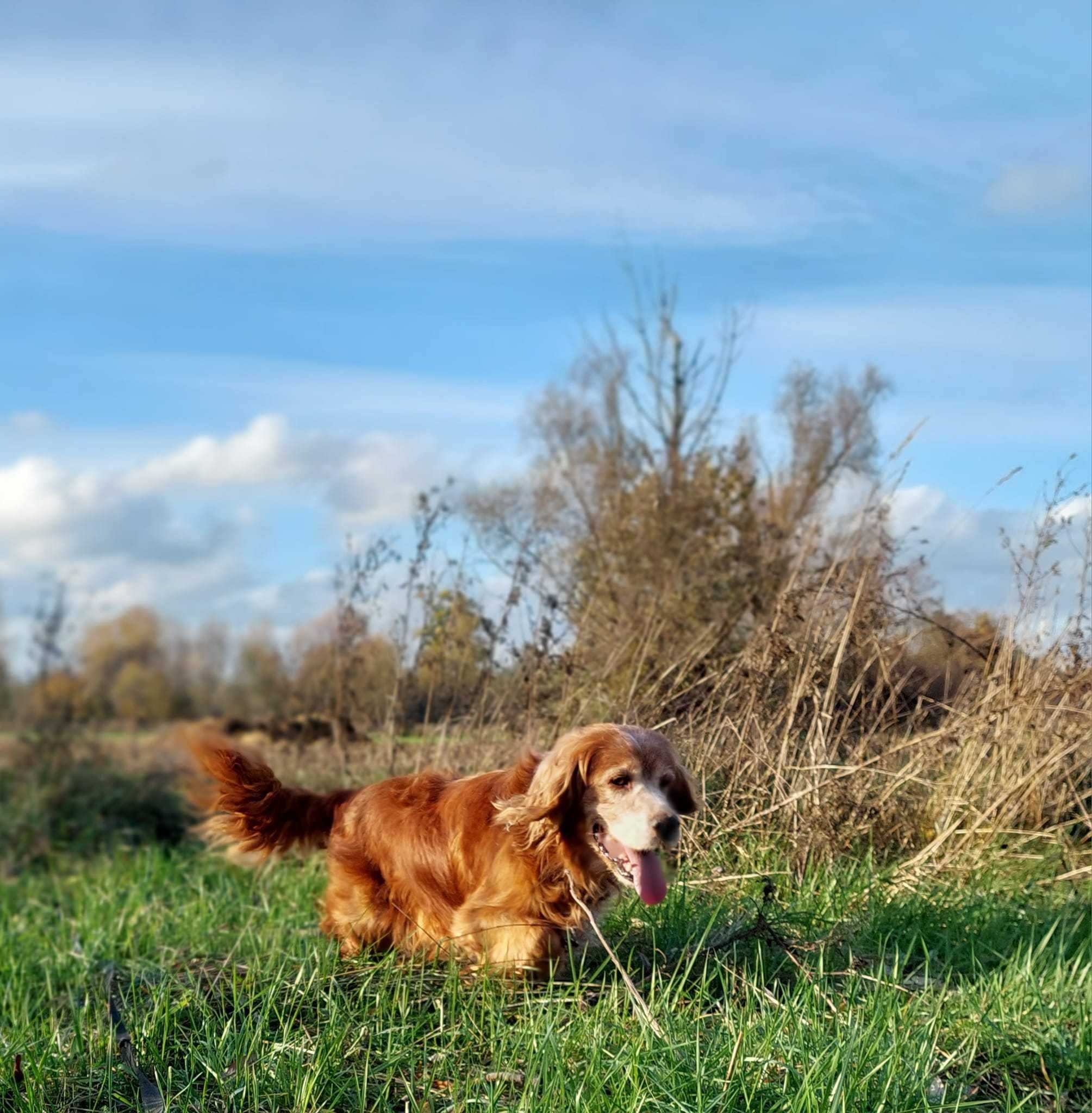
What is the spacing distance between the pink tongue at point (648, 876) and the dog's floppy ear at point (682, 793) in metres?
0.26

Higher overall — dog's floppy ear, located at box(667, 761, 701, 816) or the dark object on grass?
→ dog's floppy ear, located at box(667, 761, 701, 816)

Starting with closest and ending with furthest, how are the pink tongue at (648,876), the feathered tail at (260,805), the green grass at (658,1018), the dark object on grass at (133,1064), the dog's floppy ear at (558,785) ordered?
the green grass at (658,1018)
the dark object on grass at (133,1064)
the pink tongue at (648,876)
the dog's floppy ear at (558,785)
the feathered tail at (260,805)

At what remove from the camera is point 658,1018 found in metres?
3.94

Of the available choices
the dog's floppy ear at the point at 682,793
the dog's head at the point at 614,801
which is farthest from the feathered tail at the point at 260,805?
the dog's floppy ear at the point at 682,793

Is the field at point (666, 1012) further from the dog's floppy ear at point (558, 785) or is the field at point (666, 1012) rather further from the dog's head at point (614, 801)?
the dog's floppy ear at point (558, 785)

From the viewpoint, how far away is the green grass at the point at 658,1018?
3564mm

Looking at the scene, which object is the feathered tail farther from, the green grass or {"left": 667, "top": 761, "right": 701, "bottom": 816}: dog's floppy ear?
{"left": 667, "top": 761, "right": 701, "bottom": 816}: dog's floppy ear

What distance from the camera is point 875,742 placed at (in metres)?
6.44

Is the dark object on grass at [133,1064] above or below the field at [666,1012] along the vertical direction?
below

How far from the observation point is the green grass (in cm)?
356

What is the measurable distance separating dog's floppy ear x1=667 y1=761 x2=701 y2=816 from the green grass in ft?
1.62

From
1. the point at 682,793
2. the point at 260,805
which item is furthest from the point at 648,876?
the point at 260,805

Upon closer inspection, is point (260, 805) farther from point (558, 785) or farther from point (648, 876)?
point (648, 876)

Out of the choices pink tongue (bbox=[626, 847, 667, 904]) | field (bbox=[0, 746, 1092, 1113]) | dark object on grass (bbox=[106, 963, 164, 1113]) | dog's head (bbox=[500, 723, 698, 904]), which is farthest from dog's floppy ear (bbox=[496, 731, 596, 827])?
dark object on grass (bbox=[106, 963, 164, 1113])
